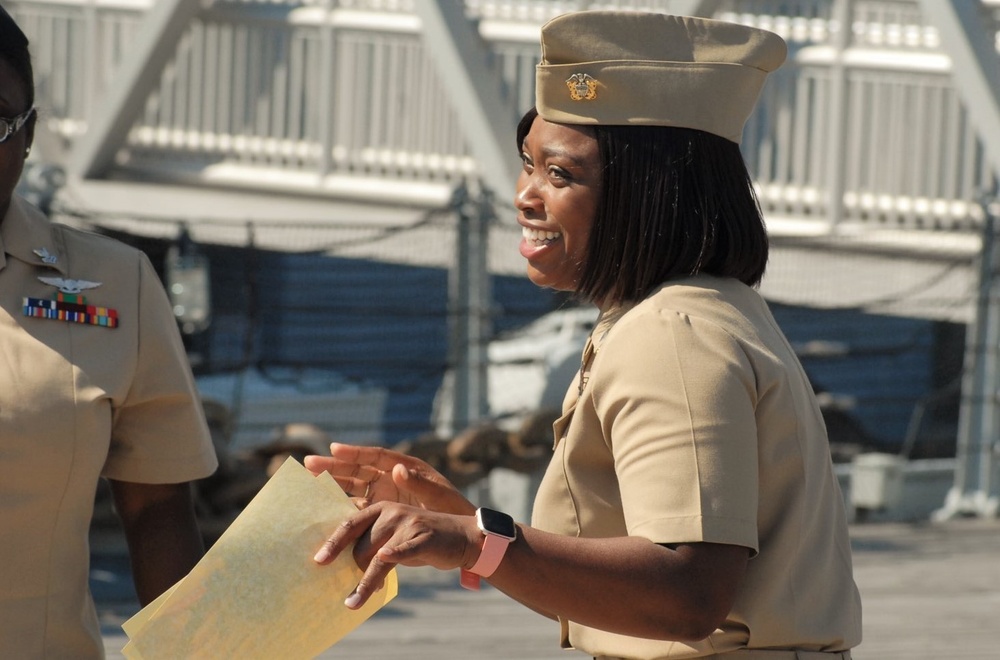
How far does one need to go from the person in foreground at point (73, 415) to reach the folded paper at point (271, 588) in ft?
1.17

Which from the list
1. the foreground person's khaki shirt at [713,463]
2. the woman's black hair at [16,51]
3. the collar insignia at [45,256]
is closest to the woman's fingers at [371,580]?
the foreground person's khaki shirt at [713,463]

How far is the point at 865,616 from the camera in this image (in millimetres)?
6000

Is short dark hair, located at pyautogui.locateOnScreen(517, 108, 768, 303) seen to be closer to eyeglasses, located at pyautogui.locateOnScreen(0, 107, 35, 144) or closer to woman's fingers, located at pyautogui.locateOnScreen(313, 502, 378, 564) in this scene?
woman's fingers, located at pyautogui.locateOnScreen(313, 502, 378, 564)

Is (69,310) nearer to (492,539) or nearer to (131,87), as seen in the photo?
(492,539)

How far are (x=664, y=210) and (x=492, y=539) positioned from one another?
1.45 ft

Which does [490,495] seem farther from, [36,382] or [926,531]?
[36,382]

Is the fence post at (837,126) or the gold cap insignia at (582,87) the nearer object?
the gold cap insignia at (582,87)

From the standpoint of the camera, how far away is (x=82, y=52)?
10.9 meters

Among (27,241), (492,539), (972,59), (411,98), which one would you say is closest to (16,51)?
(27,241)

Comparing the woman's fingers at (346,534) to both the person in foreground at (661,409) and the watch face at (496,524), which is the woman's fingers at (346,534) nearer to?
the person in foreground at (661,409)

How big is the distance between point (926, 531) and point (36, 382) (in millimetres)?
6516

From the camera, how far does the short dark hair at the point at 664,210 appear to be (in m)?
1.84

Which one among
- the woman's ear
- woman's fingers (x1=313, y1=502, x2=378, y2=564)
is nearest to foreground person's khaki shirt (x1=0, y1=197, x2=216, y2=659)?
the woman's ear

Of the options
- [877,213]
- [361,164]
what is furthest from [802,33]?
[361,164]
